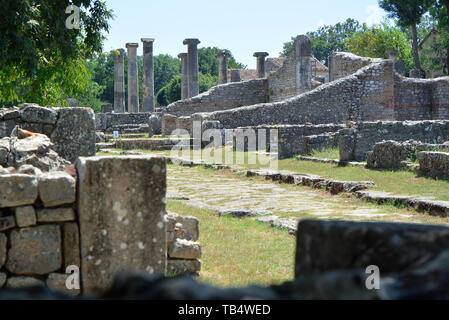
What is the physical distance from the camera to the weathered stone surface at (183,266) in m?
5.14

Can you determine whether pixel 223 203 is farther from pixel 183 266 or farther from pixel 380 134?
pixel 380 134

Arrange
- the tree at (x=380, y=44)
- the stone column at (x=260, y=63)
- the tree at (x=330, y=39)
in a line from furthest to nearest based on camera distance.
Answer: the tree at (x=330, y=39) < the tree at (x=380, y=44) < the stone column at (x=260, y=63)

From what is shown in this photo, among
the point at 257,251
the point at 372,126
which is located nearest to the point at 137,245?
the point at 257,251

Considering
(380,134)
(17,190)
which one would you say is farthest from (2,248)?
(380,134)

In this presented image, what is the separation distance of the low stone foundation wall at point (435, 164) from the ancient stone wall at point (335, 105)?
10.8m

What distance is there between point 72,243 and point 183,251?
137 cm

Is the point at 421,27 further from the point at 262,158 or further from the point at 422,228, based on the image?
the point at 422,228

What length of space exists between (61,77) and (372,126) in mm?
9319

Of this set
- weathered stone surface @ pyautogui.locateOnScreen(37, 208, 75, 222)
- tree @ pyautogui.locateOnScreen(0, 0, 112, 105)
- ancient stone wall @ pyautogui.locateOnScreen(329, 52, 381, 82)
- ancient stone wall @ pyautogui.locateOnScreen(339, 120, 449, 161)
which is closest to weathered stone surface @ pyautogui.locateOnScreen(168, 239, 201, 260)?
weathered stone surface @ pyautogui.locateOnScreen(37, 208, 75, 222)

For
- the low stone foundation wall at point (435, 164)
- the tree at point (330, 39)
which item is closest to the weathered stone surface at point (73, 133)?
the low stone foundation wall at point (435, 164)

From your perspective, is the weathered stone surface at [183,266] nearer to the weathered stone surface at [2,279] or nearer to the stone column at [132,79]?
the weathered stone surface at [2,279]

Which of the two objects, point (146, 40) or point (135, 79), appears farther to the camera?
point (135, 79)

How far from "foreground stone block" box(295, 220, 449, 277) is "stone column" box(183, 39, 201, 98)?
38592 mm

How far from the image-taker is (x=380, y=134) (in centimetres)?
1592
